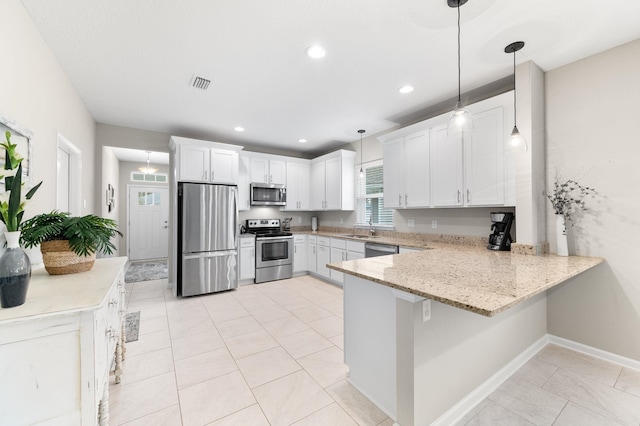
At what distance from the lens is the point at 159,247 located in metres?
7.52

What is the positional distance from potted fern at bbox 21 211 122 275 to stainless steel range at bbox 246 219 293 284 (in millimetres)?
3355

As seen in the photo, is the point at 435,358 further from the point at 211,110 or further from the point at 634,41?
the point at 211,110

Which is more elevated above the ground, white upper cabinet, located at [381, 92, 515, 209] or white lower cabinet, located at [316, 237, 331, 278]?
white upper cabinet, located at [381, 92, 515, 209]

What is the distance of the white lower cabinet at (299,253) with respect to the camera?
5.36 m

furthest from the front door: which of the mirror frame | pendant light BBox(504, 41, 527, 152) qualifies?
pendant light BBox(504, 41, 527, 152)

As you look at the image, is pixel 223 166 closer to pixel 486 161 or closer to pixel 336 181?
pixel 336 181

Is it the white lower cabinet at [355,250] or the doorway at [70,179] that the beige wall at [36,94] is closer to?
Result: the doorway at [70,179]

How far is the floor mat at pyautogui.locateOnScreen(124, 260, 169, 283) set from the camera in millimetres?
5398

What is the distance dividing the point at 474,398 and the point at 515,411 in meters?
0.25

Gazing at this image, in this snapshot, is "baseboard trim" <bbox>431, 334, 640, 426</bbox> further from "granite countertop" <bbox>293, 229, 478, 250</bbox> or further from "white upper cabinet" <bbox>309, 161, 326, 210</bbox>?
"white upper cabinet" <bbox>309, 161, 326, 210</bbox>

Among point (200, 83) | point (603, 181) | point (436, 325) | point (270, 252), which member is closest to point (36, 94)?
point (200, 83)

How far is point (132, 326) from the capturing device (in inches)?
123

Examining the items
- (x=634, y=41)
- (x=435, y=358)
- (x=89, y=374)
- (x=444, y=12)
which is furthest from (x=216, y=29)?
(x=634, y=41)

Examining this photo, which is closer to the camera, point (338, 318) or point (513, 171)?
point (513, 171)
